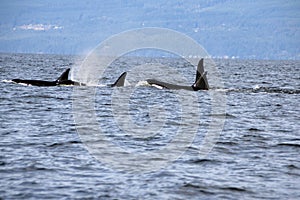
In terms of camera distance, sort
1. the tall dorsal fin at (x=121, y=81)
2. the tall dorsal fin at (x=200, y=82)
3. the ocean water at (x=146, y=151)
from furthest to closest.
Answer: the tall dorsal fin at (x=121, y=81)
the tall dorsal fin at (x=200, y=82)
the ocean water at (x=146, y=151)

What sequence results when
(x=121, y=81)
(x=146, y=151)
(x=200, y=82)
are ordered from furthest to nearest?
1. (x=121, y=81)
2. (x=200, y=82)
3. (x=146, y=151)

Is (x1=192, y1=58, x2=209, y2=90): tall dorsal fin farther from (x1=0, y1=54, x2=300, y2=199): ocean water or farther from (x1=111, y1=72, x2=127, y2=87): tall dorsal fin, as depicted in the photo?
(x1=0, y1=54, x2=300, y2=199): ocean water

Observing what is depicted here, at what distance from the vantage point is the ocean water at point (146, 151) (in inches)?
564

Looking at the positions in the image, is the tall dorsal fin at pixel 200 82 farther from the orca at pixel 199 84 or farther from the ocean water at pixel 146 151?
the ocean water at pixel 146 151

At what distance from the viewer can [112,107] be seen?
30297mm

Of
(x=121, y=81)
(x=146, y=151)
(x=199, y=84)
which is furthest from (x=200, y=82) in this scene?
(x=146, y=151)

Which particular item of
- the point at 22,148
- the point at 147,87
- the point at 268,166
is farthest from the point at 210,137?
the point at 147,87

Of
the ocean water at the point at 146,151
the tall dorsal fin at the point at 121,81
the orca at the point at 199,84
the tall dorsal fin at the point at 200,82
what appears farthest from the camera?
the tall dorsal fin at the point at 121,81

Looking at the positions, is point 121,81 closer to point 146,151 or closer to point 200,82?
point 200,82

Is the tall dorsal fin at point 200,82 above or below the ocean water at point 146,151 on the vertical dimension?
above

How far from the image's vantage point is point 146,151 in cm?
1817

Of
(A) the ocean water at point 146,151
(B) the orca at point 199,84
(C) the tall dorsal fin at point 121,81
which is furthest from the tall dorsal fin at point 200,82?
(A) the ocean water at point 146,151

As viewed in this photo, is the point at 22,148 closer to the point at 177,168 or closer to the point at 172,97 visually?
the point at 177,168

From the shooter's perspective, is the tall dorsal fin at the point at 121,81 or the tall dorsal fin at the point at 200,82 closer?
the tall dorsal fin at the point at 200,82
